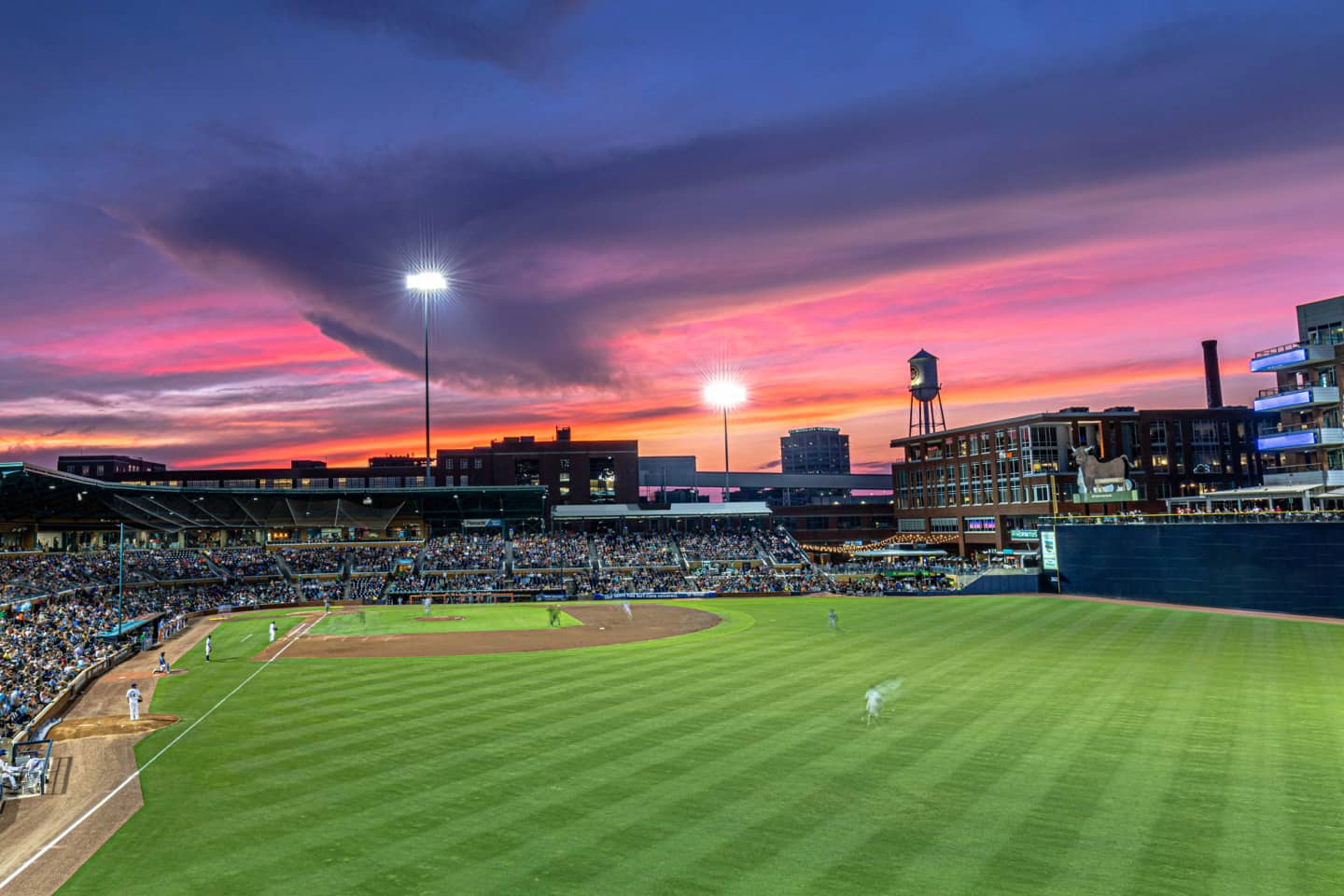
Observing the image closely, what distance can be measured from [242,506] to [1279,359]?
95691 millimetres

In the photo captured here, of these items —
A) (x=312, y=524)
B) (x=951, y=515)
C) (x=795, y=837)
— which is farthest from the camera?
(x=951, y=515)

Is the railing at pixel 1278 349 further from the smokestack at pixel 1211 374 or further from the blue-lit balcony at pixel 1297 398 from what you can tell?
the smokestack at pixel 1211 374

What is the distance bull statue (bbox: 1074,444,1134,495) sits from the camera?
6638 centimetres

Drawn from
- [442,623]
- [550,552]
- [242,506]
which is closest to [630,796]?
[442,623]

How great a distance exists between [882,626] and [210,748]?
35.0 meters

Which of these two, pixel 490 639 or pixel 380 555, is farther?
pixel 380 555

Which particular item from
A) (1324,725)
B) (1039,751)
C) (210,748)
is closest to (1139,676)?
(1324,725)

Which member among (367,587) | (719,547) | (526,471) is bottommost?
(367,587)

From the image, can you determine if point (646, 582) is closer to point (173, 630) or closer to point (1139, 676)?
point (173, 630)

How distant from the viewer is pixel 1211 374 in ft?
327

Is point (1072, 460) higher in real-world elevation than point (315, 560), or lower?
higher

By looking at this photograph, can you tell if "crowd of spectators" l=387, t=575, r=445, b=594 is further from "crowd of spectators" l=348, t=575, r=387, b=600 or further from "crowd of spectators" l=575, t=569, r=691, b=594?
"crowd of spectators" l=575, t=569, r=691, b=594

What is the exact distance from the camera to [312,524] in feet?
275

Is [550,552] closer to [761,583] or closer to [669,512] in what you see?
[669,512]
